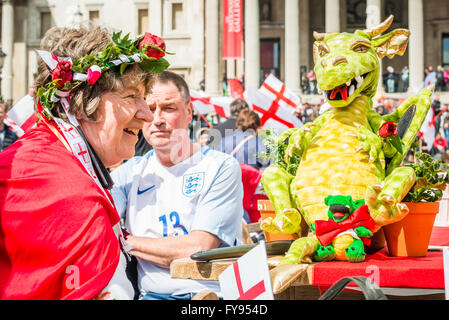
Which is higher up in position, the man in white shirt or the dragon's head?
the dragon's head

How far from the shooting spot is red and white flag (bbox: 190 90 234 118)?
15.5 meters

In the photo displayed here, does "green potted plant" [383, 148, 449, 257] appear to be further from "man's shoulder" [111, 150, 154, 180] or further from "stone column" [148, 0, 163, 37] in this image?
"stone column" [148, 0, 163, 37]

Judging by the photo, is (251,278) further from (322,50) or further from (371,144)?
(322,50)

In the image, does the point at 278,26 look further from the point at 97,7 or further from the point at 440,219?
the point at 440,219

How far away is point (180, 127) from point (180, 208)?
550 millimetres

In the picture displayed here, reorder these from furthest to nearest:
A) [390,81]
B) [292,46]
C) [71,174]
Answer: [292,46]
[390,81]
[71,174]

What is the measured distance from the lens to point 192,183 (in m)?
3.86

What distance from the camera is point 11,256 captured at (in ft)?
6.90

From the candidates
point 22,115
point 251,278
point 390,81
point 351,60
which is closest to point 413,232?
point 351,60

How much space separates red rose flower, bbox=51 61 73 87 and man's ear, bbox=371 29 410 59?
5.22 ft

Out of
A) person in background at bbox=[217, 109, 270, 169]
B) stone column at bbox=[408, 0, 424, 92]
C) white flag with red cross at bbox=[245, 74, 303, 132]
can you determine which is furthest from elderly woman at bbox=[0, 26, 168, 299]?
stone column at bbox=[408, 0, 424, 92]

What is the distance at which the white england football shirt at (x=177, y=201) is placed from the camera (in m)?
3.73

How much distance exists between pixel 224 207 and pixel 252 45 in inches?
1401

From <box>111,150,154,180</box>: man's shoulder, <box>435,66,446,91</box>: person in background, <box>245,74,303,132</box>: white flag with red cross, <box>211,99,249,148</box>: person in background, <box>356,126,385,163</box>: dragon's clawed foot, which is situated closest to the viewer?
<box>356,126,385,163</box>: dragon's clawed foot
